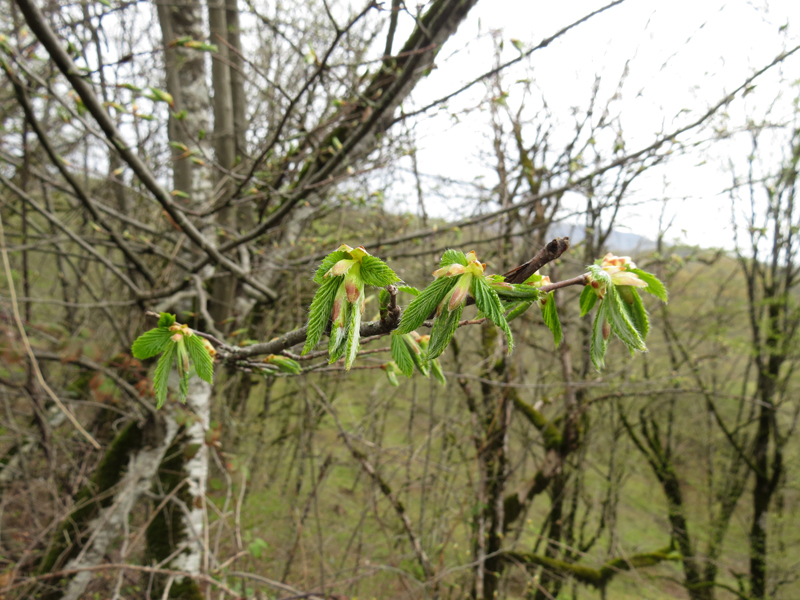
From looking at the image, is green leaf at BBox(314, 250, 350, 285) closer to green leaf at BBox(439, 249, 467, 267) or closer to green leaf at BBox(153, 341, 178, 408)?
green leaf at BBox(439, 249, 467, 267)

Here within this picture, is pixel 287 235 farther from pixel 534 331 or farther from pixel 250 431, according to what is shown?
pixel 250 431

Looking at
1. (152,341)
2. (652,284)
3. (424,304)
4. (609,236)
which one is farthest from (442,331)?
(609,236)

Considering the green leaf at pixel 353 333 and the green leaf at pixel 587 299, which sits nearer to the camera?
the green leaf at pixel 353 333

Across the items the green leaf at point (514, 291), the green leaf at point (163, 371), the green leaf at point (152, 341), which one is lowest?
the green leaf at point (163, 371)

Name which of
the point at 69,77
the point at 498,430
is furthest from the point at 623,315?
the point at 498,430

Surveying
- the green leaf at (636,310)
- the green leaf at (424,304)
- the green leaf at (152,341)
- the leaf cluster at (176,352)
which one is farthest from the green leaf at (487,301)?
the green leaf at (152,341)

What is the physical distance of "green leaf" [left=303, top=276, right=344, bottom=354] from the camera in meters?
0.54

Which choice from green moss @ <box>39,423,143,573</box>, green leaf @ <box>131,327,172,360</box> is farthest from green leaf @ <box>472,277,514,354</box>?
green moss @ <box>39,423,143,573</box>

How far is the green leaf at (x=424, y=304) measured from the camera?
53cm

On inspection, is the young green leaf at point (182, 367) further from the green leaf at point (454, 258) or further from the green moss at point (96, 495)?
the green moss at point (96, 495)

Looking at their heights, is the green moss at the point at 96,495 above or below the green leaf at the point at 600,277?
below

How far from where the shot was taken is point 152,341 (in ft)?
2.65

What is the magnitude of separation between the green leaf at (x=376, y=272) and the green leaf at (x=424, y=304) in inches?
1.9

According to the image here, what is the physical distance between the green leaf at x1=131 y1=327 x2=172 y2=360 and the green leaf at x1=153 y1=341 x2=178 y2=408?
26 mm
